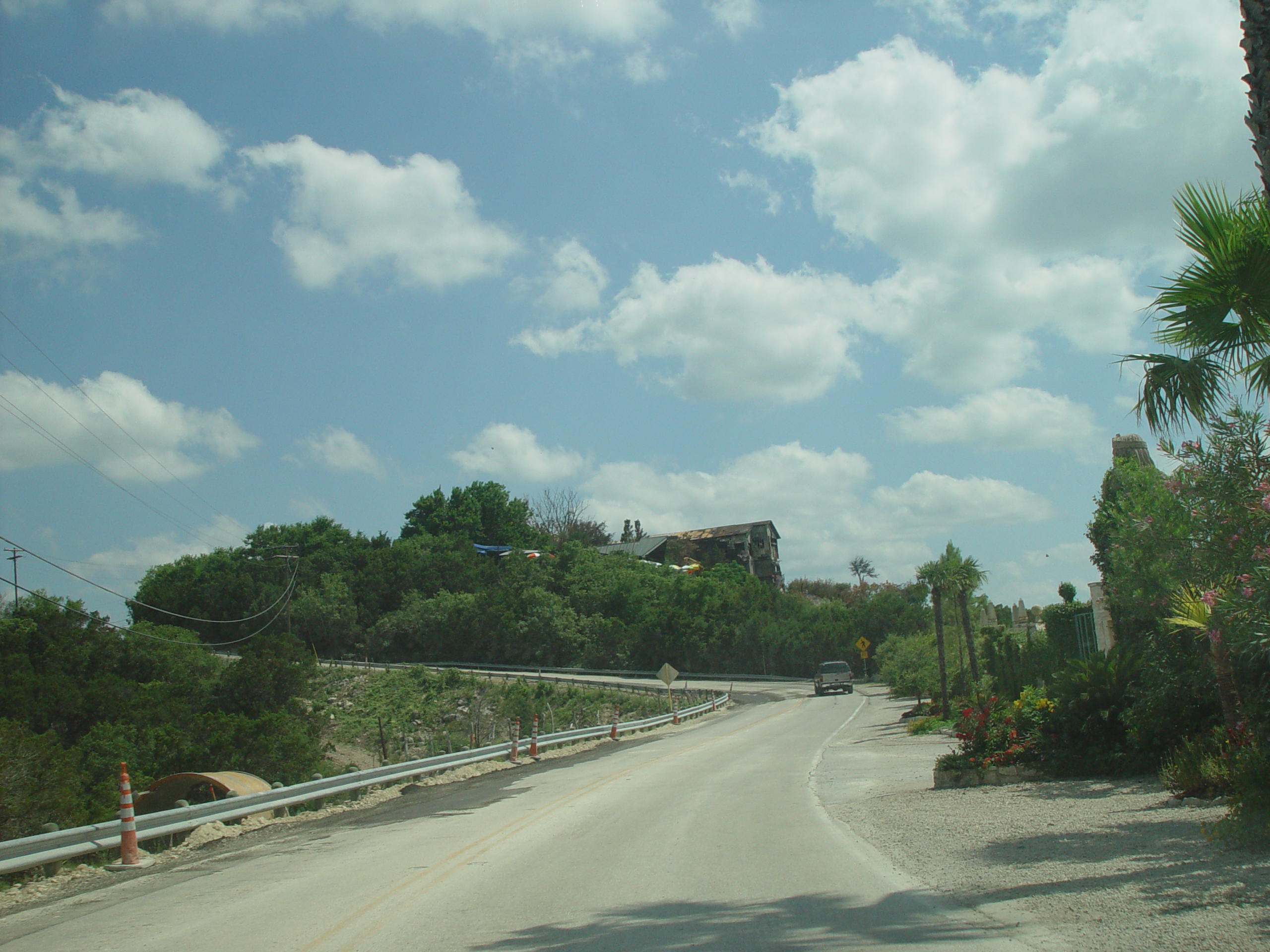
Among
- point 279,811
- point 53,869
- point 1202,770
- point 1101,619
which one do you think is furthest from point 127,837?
point 1101,619

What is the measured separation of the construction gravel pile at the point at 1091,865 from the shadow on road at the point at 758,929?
569mm

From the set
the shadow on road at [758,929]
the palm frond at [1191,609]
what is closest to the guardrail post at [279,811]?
the shadow on road at [758,929]

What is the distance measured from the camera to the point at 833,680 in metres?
55.5

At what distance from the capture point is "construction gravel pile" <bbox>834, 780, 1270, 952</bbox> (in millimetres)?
5777

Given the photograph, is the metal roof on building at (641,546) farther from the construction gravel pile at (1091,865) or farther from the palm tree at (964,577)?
the construction gravel pile at (1091,865)

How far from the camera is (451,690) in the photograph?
206 ft

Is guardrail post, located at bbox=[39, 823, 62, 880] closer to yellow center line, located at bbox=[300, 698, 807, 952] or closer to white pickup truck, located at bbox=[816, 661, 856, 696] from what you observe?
yellow center line, located at bbox=[300, 698, 807, 952]

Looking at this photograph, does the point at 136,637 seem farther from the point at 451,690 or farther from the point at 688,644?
the point at 688,644

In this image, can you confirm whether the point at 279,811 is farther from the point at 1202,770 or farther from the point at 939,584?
the point at 939,584

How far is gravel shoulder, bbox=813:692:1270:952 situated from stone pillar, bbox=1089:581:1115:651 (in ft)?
30.7

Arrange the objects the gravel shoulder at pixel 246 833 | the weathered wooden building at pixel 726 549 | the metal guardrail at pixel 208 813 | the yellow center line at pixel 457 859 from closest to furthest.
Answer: the yellow center line at pixel 457 859 < the gravel shoulder at pixel 246 833 < the metal guardrail at pixel 208 813 < the weathered wooden building at pixel 726 549

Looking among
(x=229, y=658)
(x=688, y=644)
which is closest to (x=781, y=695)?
(x=688, y=644)

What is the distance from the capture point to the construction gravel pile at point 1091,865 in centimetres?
578

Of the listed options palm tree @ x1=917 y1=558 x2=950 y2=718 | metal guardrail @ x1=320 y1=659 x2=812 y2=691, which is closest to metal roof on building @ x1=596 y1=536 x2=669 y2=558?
metal guardrail @ x1=320 y1=659 x2=812 y2=691
